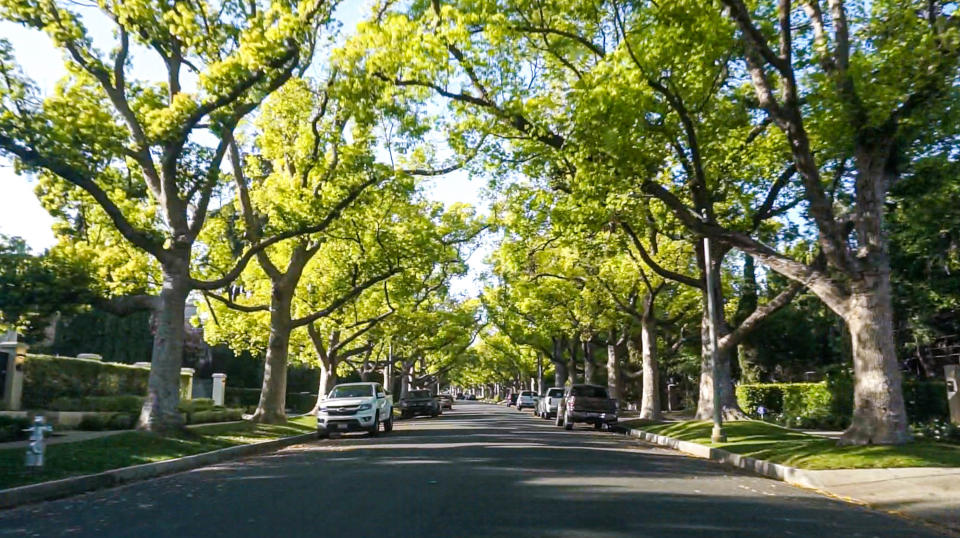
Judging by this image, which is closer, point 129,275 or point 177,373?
point 177,373

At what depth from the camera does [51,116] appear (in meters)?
15.4

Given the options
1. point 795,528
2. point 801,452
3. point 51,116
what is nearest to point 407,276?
point 51,116

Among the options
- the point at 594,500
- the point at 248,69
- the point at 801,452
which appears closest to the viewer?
the point at 594,500

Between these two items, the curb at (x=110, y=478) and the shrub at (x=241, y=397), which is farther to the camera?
the shrub at (x=241, y=397)

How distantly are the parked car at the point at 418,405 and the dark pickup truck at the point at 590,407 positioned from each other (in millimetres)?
16635

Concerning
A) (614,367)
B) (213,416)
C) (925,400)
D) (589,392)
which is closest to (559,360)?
(614,367)

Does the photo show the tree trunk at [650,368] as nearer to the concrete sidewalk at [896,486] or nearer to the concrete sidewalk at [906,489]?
the concrete sidewalk at [896,486]

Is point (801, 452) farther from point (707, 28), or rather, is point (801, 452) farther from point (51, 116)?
point (51, 116)

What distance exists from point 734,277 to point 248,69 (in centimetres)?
2818

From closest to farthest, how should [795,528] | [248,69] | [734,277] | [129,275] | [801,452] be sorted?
1. [795,528]
2. [801,452]
3. [248,69]
4. [129,275]
5. [734,277]

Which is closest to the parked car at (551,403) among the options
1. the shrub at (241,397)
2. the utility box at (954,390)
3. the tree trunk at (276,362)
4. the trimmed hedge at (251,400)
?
the trimmed hedge at (251,400)

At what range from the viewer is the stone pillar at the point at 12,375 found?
901 inches

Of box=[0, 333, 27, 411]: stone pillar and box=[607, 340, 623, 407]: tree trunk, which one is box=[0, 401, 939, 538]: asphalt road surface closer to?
box=[0, 333, 27, 411]: stone pillar

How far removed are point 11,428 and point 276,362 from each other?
32.1ft
